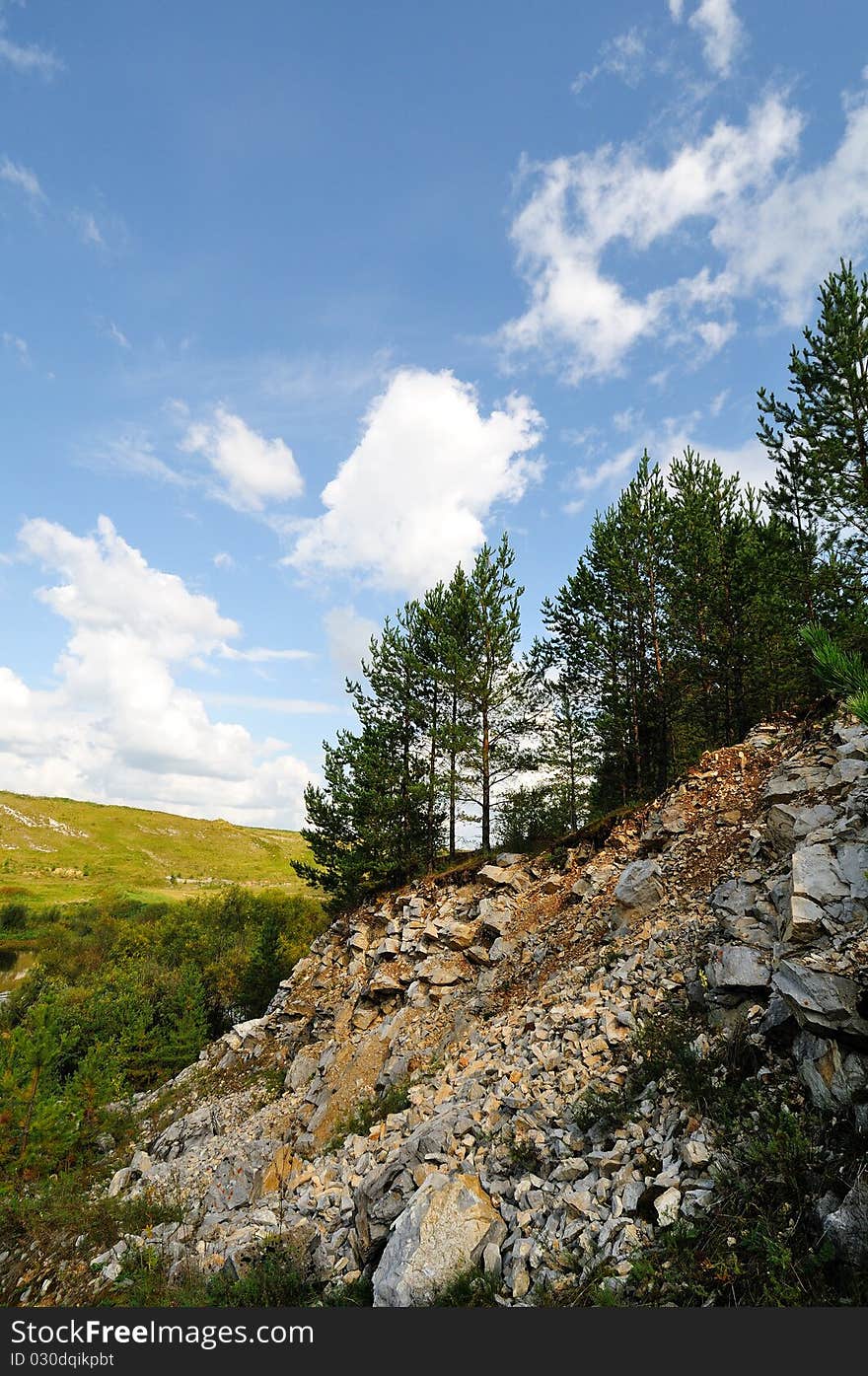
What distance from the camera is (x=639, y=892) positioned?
13586 millimetres

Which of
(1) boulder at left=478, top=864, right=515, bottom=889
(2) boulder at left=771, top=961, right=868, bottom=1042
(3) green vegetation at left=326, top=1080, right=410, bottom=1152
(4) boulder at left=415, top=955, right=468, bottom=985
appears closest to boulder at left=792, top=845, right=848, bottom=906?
(2) boulder at left=771, top=961, right=868, bottom=1042

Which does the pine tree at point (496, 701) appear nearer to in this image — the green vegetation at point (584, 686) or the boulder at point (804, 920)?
the green vegetation at point (584, 686)

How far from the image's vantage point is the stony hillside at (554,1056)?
6352 mm

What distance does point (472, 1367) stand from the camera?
5062 millimetres

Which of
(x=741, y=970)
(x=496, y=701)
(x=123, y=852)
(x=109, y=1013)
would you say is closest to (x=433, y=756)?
(x=496, y=701)

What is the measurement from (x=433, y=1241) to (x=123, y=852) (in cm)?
17373

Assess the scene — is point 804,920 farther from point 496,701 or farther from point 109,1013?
point 109,1013

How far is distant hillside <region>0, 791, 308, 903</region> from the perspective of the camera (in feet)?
379

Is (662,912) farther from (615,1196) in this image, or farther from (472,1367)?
(472,1367)

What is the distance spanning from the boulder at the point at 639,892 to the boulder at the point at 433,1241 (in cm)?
727

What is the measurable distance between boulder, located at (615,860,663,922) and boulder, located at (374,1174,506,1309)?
7274mm

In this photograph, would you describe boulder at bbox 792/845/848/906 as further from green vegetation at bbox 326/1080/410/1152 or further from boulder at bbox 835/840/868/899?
green vegetation at bbox 326/1080/410/1152

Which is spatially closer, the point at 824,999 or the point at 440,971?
the point at 824,999

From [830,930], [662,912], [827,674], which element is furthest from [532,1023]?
[827,674]
